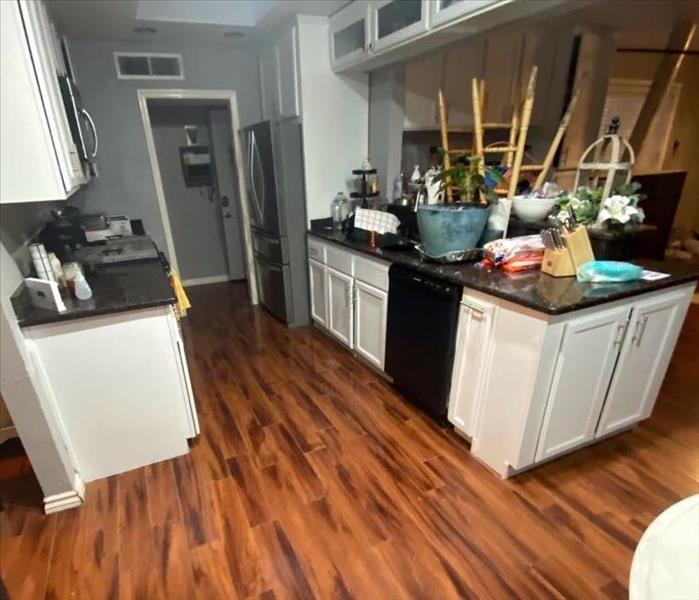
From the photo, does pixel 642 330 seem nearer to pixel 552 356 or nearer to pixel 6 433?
pixel 552 356

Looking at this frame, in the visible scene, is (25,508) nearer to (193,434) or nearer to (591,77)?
(193,434)

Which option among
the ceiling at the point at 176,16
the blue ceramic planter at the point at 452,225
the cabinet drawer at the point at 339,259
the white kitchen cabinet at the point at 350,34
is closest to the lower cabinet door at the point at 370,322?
the cabinet drawer at the point at 339,259

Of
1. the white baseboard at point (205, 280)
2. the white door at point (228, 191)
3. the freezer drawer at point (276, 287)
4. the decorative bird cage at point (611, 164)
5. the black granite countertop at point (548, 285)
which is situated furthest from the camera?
the white baseboard at point (205, 280)

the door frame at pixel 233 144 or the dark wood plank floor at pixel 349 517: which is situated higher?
the door frame at pixel 233 144

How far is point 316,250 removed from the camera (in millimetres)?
3289

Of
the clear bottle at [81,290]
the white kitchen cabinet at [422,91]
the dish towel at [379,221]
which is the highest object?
the white kitchen cabinet at [422,91]

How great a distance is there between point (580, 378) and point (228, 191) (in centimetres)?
416

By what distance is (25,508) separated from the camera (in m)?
1.76

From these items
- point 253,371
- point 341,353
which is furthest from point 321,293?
point 253,371

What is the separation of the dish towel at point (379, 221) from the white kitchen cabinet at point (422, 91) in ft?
2.95

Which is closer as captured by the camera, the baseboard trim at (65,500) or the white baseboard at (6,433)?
the baseboard trim at (65,500)

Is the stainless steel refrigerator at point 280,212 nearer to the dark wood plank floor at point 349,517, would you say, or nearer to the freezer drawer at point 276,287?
the freezer drawer at point 276,287

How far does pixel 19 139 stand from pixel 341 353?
2308 mm

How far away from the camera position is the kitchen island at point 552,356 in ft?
5.35
